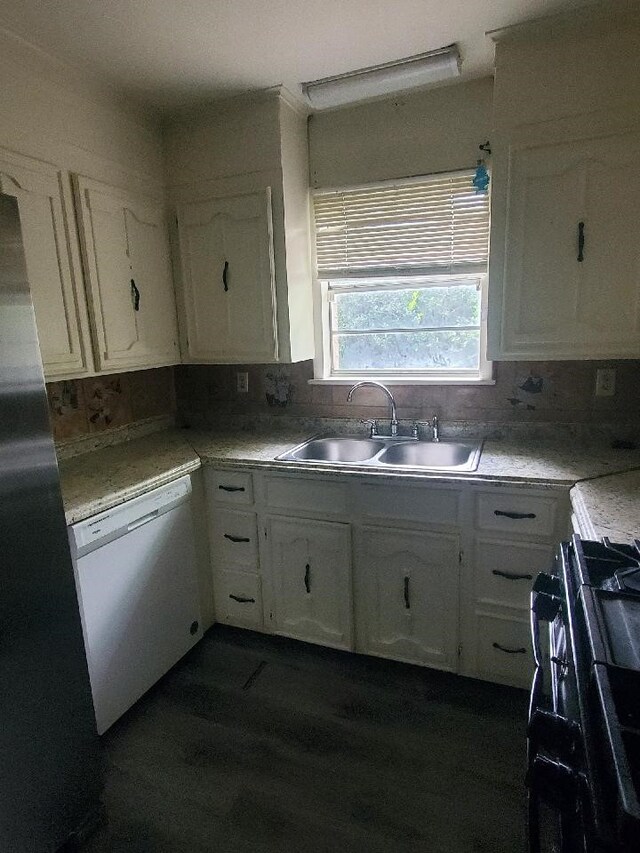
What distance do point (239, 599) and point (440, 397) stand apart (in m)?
1.40

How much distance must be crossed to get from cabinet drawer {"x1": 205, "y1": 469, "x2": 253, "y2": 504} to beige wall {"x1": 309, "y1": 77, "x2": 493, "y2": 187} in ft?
4.95

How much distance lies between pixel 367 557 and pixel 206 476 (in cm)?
83

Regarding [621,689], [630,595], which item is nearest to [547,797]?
→ [621,689]

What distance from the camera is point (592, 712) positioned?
2.35 ft

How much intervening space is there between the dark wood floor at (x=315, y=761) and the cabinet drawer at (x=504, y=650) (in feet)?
0.28

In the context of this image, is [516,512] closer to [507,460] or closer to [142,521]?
[507,460]

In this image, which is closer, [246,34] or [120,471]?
[246,34]

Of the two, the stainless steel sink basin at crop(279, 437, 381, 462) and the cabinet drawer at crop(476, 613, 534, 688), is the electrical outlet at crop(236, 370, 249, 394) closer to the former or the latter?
the stainless steel sink basin at crop(279, 437, 381, 462)

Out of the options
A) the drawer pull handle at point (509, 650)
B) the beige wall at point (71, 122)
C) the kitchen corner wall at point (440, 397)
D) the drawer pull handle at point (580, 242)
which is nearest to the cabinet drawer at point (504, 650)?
the drawer pull handle at point (509, 650)

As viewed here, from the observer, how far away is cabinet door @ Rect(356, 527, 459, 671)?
6.50 ft

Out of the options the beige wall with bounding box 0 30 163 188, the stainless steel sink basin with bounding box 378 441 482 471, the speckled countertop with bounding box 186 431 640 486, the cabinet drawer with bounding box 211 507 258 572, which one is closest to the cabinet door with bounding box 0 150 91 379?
the beige wall with bounding box 0 30 163 188

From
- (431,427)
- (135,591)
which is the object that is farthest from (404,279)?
(135,591)

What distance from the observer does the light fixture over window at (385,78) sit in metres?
1.88

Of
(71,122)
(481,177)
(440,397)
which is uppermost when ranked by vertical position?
(71,122)
